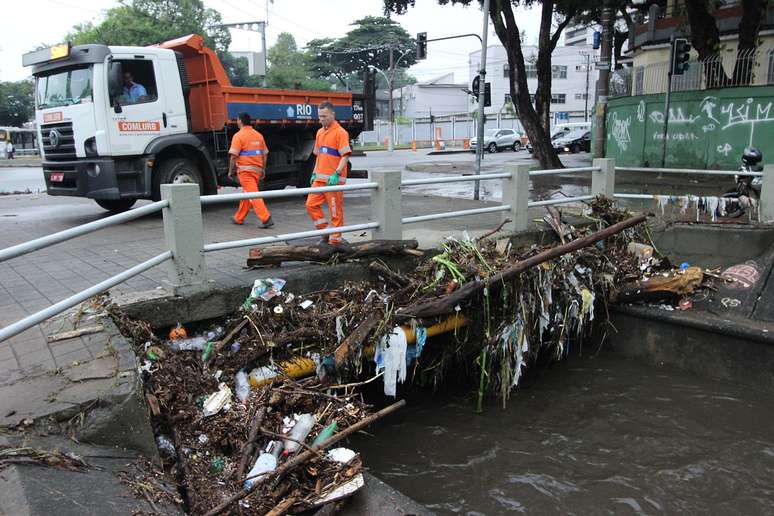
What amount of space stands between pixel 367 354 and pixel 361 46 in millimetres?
Result: 65231

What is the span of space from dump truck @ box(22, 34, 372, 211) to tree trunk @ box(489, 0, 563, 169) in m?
9.17

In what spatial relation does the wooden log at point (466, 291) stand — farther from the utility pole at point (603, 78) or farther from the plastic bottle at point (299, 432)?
the utility pole at point (603, 78)

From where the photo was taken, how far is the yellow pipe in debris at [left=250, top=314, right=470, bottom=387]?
14.3 ft

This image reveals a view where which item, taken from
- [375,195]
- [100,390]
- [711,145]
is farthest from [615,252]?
[711,145]

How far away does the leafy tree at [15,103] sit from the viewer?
56.6 m

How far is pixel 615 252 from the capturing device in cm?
733

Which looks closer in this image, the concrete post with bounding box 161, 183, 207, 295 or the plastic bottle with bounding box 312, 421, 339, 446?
the plastic bottle with bounding box 312, 421, 339, 446

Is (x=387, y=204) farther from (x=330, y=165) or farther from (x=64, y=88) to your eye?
(x=64, y=88)

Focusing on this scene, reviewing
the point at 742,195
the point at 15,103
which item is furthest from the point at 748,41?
the point at 15,103

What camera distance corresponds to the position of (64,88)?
909 cm

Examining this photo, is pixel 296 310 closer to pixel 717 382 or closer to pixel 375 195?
pixel 375 195

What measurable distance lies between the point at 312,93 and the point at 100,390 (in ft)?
30.7

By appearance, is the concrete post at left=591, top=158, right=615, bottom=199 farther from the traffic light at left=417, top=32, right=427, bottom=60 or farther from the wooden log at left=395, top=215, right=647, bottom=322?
the traffic light at left=417, top=32, right=427, bottom=60

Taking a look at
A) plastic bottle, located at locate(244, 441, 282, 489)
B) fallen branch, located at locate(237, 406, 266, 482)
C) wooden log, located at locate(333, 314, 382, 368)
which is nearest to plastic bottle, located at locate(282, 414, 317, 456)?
plastic bottle, located at locate(244, 441, 282, 489)
